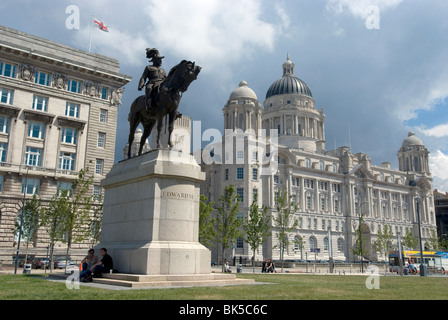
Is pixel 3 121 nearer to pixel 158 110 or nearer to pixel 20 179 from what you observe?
pixel 20 179

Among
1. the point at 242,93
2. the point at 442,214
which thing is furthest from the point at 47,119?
the point at 442,214

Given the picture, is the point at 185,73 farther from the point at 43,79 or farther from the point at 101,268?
the point at 43,79

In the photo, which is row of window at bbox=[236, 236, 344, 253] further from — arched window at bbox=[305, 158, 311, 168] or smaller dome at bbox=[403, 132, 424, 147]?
smaller dome at bbox=[403, 132, 424, 147]

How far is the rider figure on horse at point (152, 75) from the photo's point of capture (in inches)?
738

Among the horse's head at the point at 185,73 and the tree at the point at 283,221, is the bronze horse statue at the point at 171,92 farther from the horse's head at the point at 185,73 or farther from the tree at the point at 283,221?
the tree at the point at 283,221

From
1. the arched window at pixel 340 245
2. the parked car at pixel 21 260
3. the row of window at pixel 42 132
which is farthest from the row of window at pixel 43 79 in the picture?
the arched window at pixel 340 245

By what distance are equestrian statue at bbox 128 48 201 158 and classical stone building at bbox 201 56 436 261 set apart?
2454 inches

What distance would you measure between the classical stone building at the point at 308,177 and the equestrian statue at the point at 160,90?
6234cm

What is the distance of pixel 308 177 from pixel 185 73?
282ft

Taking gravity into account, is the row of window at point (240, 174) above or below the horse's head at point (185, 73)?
above

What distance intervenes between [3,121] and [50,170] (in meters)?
7.75

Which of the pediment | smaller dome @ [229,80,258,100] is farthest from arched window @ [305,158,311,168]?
smaller dome @ [229,80,258,100]
